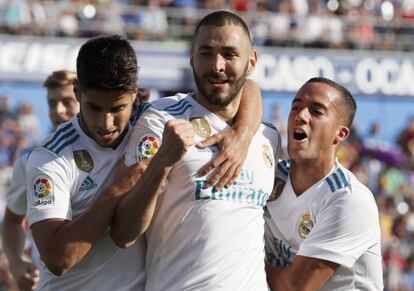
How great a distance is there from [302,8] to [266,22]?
3.86 ft

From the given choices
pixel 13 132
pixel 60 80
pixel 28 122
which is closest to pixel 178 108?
pixel 60 80

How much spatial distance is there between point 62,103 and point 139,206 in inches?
118

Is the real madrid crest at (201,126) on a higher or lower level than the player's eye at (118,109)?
lower

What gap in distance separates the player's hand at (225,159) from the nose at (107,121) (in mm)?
473

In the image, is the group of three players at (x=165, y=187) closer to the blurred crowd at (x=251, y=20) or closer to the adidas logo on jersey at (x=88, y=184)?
the adidas logo on jersey at (x=88, y=184)

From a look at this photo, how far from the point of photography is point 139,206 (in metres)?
4.75

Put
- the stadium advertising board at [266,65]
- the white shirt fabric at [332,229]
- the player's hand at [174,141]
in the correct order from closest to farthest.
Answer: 1. the player's hand at [174,141]
2. the white shirt fabric at [332,229]
3. the stadium advertising board at [266,65]

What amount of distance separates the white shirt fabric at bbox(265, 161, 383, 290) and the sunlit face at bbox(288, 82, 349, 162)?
0.17m

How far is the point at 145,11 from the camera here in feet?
60.4

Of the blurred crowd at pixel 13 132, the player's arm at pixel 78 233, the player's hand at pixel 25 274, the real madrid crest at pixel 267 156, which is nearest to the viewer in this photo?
the player's arm at pixel 78 233

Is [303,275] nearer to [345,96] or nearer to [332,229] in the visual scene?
[332,229]

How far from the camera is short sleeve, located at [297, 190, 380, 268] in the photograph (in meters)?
5.52

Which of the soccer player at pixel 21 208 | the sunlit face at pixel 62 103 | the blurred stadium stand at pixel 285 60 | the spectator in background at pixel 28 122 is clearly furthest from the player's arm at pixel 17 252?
the spectator in background at pixel 28 122

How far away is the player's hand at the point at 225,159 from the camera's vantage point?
5.09m
